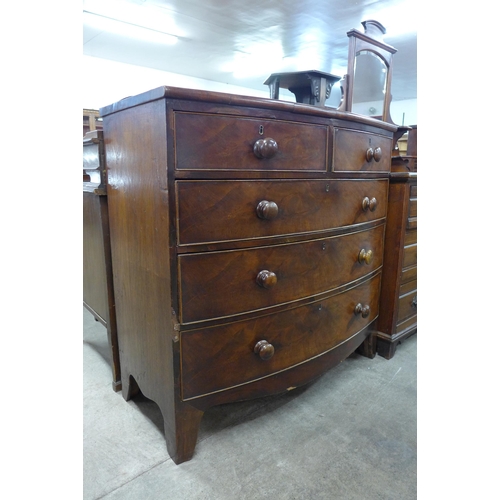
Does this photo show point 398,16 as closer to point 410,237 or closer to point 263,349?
point 410,237

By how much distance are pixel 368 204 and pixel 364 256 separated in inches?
8.8

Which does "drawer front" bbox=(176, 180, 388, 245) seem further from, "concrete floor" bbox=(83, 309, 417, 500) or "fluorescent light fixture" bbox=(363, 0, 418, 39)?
"fluorescent light fixture" bbox=(363, 0, 418, 39)

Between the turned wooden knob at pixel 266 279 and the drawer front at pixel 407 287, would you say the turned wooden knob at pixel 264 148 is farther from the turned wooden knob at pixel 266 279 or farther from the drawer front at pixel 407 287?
the drawer front at pixel 407 287

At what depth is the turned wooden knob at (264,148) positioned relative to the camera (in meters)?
1.13

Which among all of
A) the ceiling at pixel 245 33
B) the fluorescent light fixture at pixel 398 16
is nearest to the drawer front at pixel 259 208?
the ceiling at pixel 245 33

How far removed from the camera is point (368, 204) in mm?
1582

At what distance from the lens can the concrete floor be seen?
1.14 metres

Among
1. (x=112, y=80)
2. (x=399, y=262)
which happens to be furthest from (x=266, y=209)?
(x=112, y=80)

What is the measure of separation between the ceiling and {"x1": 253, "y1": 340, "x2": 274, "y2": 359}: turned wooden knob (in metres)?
4.31

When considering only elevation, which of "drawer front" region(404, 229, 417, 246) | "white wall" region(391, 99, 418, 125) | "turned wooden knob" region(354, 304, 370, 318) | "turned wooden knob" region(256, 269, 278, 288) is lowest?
"turned wooden knob" region(354, 304, 370, 318)

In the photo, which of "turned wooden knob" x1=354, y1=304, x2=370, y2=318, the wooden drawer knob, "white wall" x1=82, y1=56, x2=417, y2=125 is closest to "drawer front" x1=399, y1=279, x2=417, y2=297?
"turned wooden knob" x1=354, y1=304, x2=370, y2=318
